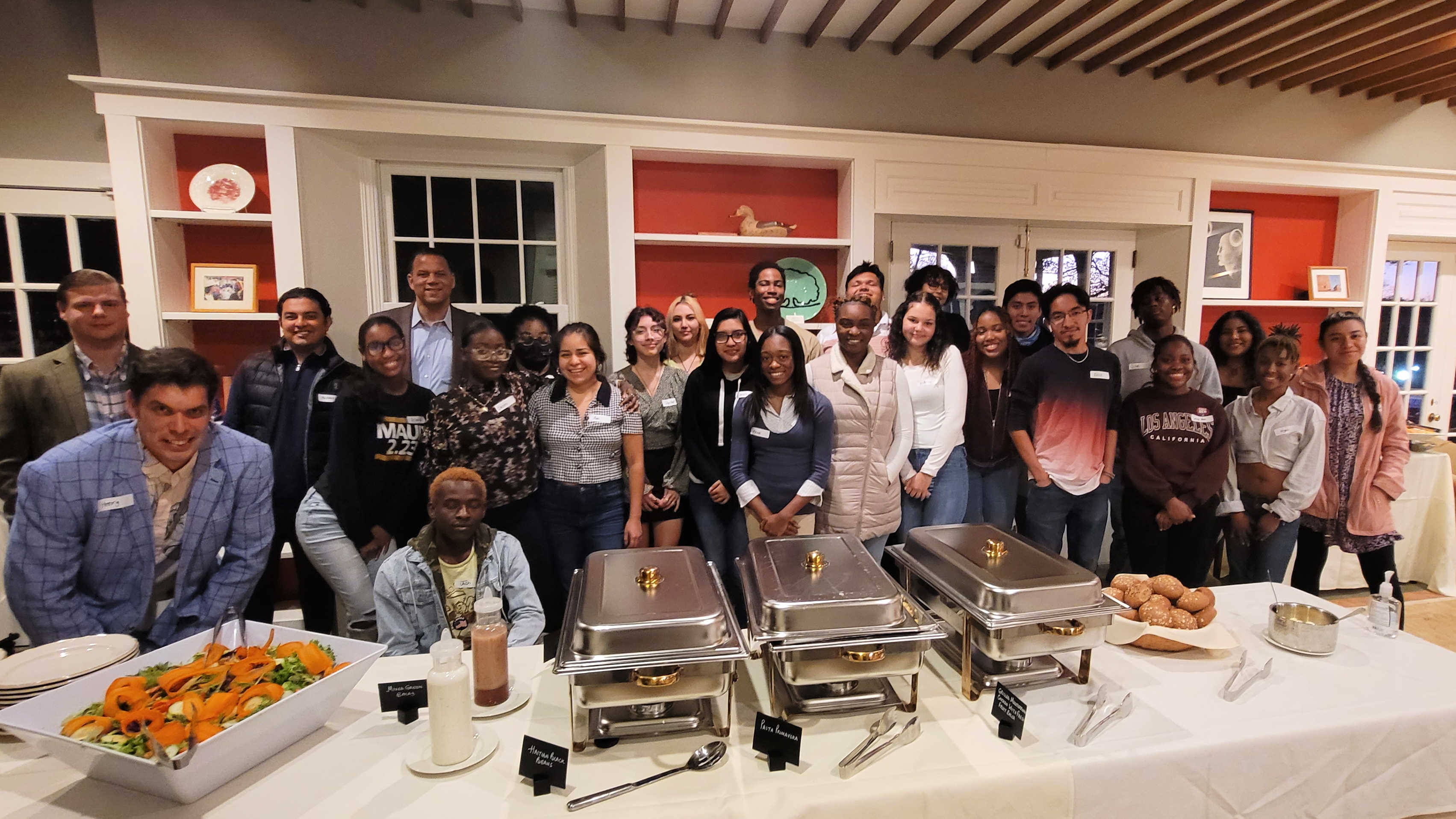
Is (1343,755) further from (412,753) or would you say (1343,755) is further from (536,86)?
(536,86)

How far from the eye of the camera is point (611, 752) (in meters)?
1.01

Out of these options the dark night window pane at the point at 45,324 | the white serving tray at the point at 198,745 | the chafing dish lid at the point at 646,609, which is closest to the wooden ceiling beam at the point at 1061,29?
the chafing dish lid at the point at 646,609

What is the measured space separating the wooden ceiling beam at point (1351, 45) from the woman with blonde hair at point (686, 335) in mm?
3534

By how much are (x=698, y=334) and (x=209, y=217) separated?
2.20 meters

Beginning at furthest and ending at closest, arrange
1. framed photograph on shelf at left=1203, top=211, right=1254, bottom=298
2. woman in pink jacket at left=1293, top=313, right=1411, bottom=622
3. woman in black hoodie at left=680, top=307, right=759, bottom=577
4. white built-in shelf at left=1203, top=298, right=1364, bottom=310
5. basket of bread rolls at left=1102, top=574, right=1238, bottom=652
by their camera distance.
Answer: framed photograph on shelf at left=1203, top=211, right=1254, bottom=298
white built-in shelf at left=1203, top=298, right=1364, bottom=310
woman in pink jacket at left=1293, top=313, right=1411, bottom=622
woman in black hoodie at left=680, top=307, right=759, bottom=577
basket of bread rolls at left=1102, top=574, right=1238, bottom=652

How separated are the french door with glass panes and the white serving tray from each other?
20.0 feet

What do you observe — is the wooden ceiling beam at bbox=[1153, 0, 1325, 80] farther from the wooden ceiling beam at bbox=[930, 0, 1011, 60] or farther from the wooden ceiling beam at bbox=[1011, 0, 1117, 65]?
the wooden ceiling beam at bbox=[930, 0, 1011, 60]

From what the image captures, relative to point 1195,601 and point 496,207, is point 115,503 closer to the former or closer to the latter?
point 1195,601

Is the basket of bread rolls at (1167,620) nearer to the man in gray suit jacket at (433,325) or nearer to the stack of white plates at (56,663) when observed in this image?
the stack of white plates at (56,663)

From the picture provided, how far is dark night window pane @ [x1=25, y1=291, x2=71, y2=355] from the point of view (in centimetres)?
295

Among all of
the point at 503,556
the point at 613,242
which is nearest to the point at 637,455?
the point at 503,556

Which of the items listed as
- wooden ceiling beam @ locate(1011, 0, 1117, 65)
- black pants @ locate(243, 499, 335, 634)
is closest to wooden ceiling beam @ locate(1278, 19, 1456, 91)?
wooden ceiling beam @ locate(1011, 0, 1117, 65)

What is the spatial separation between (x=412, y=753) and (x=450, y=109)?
285 centimetres

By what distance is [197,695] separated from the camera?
35.9 inches
